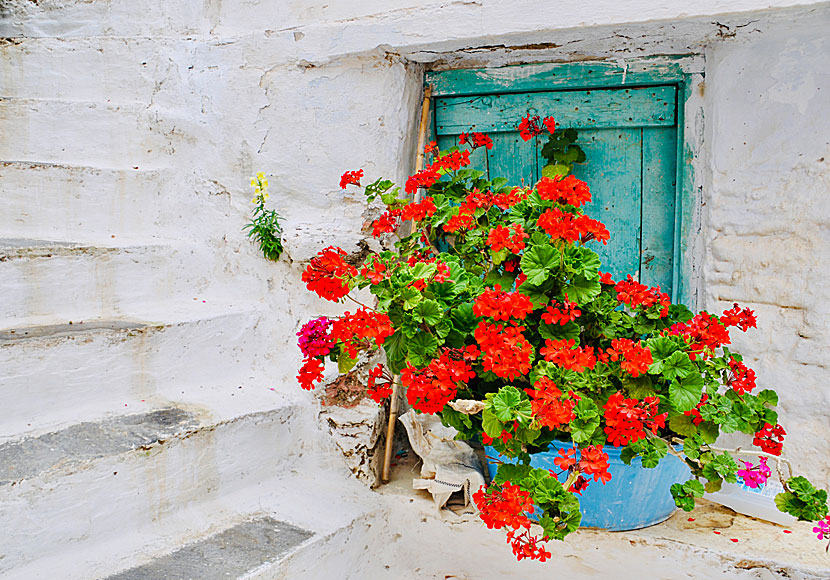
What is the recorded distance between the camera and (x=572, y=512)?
1607mm

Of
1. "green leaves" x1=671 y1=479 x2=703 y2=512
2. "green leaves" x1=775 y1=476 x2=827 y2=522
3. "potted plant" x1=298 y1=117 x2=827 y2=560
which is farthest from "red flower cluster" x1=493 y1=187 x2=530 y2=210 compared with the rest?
"green leaves" x1=775 y1=476 x2=827 y2=522

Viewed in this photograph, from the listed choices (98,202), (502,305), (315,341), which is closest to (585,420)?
(502,305)

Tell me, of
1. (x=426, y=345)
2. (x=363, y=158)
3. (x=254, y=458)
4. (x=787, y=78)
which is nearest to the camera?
(x=426, y=345)

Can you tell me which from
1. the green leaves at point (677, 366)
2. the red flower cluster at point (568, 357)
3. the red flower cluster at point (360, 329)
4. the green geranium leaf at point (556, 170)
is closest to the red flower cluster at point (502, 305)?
the red flower cluster at point (568, 357)

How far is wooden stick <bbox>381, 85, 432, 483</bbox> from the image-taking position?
2.38m

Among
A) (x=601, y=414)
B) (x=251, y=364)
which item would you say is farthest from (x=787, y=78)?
(x=251, y=364)

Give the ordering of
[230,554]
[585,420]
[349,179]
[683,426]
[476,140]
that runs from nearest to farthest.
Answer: [585,420] < [683,426] < [230,554] < [349,179] < [476,140]

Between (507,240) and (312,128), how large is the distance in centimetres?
103

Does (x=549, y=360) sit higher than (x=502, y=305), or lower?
lower

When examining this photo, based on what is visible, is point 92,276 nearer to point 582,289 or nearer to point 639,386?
point 582,289

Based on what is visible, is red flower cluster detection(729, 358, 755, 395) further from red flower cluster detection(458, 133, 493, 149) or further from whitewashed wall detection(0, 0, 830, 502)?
red flower cluster detection(458, 133, 493, 149)

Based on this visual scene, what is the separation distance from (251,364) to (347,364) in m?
0.77

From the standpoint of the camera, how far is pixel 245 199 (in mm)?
2576

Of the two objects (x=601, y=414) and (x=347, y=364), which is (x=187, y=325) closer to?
(x=347, y=364)
